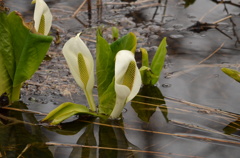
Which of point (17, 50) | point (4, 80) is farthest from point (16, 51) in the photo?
point (4, 80)

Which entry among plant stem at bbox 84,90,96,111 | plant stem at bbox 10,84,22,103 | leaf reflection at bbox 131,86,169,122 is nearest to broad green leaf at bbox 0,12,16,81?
plant stem at bbox 10,84,22,103

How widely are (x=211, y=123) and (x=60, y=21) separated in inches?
65.1

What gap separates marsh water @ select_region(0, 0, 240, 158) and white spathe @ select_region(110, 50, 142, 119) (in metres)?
0.17

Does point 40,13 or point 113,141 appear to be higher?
point 40,13

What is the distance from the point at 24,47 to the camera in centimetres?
196

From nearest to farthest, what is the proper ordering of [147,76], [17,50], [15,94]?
[17,50] < [15,94] < [147,76]

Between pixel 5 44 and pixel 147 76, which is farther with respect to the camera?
pixel 147 76

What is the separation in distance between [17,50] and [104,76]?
44cm

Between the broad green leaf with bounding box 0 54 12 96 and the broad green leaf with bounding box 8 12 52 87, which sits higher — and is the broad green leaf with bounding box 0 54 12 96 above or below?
below

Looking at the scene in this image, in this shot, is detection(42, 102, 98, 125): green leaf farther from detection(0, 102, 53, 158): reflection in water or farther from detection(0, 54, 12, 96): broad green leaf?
detection(0, 54, 12, 96): broad green leaf

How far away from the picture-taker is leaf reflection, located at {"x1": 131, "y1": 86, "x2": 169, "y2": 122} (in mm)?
2158

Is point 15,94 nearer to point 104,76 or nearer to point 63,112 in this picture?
point 63,112

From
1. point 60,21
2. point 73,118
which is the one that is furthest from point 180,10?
point 73,118

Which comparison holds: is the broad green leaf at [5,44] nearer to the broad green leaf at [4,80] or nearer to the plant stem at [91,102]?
the broad green leaf at [4,80]
